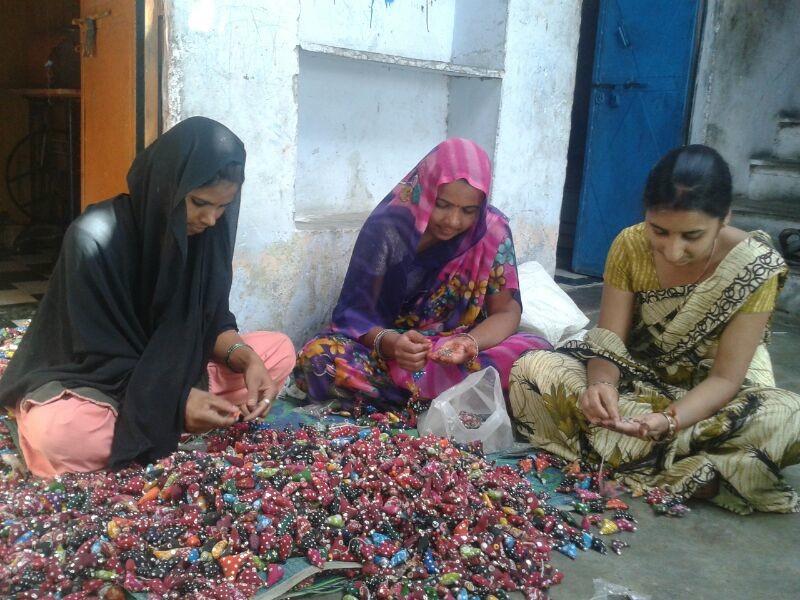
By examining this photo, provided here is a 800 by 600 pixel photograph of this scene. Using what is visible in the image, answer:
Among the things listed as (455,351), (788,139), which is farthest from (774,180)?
(455,351)

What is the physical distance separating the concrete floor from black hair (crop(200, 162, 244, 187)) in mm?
1579

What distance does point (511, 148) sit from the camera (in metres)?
4.68

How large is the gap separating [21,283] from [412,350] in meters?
3.65

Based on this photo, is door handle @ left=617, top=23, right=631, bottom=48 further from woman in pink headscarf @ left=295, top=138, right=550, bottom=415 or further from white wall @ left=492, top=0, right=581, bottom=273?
woman in pink headscarf @ left=295, top=138, right=550, bottom=415

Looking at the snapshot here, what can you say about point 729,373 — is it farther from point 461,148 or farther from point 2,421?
point 2,421

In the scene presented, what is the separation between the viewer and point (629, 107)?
644cm

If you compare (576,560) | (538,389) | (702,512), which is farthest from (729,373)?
(576,560)

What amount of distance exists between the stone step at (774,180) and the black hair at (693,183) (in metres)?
4.57

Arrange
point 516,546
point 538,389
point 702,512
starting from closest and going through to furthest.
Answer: point 516,546
point 702,512
point 538,389

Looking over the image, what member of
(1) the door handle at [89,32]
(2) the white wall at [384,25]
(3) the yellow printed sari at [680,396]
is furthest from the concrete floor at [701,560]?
(1) the door handle at [89,32]

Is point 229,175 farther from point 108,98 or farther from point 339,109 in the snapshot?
point 339,109

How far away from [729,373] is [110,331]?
211cm

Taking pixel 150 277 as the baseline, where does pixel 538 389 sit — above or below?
below

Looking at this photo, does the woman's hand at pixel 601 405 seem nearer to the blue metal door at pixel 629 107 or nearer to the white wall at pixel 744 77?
A: the blue metal door at pixel 629 107
